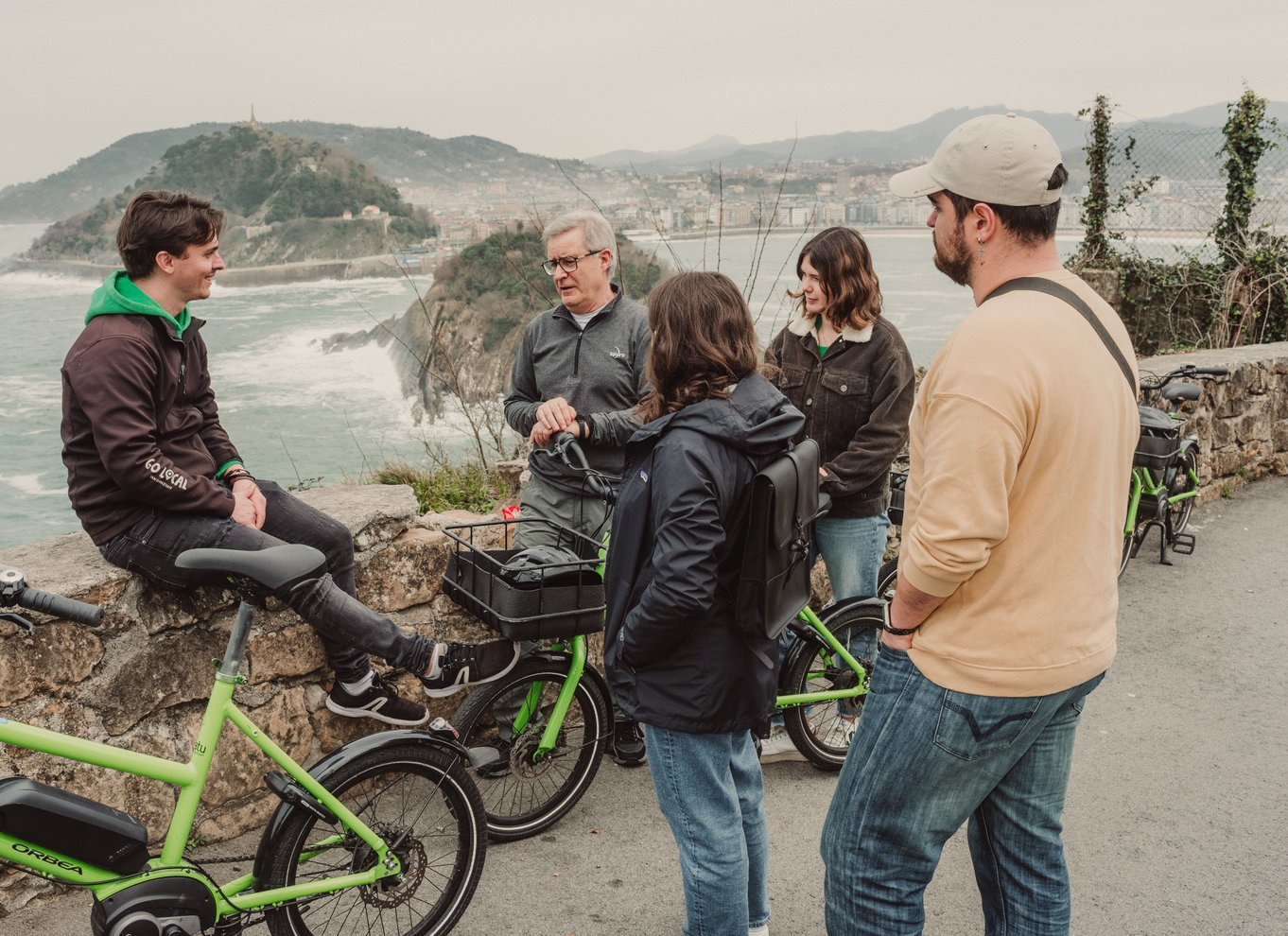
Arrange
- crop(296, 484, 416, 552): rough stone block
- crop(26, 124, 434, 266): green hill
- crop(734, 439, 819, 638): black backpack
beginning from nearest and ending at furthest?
crop(734, 439, 819, 638): black backpack → crop(296, 484, 416, 552): rough stone block → crop(26, 124, 434, 266): green hill

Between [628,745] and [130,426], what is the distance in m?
2.06

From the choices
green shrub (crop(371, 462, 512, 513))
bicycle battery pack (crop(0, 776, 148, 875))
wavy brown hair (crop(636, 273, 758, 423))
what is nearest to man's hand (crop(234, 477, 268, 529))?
bicycle battery pack (crop(0, 776, 148, 875))

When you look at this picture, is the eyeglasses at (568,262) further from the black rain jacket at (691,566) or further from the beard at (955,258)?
the beard at (955,258)

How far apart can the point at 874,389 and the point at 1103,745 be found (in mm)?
1758

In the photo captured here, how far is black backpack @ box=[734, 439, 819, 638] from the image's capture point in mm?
2271

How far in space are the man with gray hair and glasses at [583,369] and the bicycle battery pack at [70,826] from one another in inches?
61.4

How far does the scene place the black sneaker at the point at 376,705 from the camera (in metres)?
3.26

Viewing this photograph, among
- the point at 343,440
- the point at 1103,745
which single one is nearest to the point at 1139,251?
the point at 1103,745

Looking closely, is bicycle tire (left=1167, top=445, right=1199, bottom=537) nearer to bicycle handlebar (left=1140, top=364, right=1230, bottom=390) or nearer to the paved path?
bicycle handlebar (left=1140, top=364, right=1230, bottom=390)

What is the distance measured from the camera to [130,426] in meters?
2.67

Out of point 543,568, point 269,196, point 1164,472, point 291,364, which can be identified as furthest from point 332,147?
point 543,568

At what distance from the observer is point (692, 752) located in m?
2.39

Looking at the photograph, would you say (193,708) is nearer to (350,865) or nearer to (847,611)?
(350,865)

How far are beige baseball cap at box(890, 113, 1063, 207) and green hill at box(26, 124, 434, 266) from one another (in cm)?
3714
